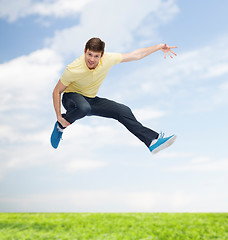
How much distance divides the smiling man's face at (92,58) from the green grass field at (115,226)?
404 cm

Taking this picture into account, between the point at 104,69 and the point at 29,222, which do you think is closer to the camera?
the point at 104,69

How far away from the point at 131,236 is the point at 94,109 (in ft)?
11.7

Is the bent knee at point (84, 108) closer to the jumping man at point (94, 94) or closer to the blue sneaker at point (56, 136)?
the jumping man at point (94, 94)

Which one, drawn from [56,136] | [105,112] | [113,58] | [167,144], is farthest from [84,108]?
[167,144]

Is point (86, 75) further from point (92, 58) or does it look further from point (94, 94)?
point (94, 94)

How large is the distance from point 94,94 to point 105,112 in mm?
258

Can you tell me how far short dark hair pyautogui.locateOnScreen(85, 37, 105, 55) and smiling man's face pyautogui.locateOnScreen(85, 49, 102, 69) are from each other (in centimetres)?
3

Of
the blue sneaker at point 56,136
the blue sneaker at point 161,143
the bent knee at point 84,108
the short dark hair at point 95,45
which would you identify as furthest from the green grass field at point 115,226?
the short dark hair at point 95,45

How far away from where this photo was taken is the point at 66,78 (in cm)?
341

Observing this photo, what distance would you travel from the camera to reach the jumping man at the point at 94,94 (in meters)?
3.40

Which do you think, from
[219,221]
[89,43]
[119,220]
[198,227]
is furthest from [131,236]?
[89,43]

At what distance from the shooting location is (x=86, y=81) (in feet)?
11.7

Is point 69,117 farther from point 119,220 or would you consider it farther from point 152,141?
point 119,220

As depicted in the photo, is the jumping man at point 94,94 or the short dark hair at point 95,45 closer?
the short dark hair at point 95,45
